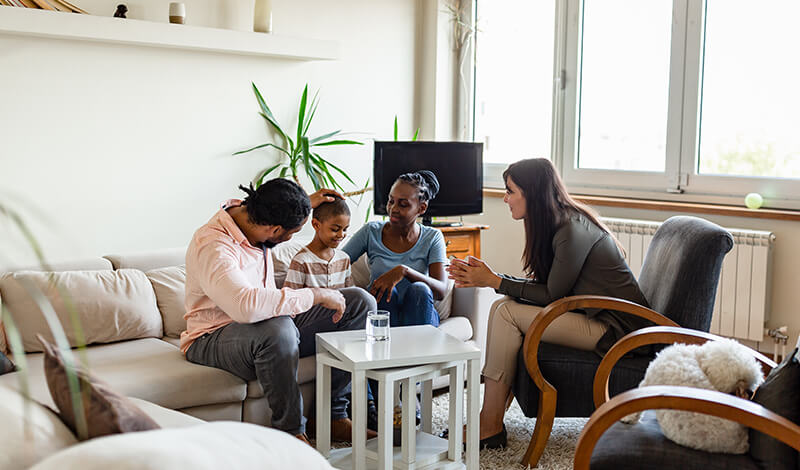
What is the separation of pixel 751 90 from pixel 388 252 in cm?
208

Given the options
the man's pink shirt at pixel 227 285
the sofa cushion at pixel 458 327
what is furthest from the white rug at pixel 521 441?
the man's pink shirt at pixel 227 285

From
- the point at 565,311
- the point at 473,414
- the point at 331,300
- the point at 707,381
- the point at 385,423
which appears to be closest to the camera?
the point at 707,381

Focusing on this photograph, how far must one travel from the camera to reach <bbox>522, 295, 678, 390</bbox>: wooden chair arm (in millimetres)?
2629

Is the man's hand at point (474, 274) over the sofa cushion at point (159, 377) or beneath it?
over

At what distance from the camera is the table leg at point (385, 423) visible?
236cm

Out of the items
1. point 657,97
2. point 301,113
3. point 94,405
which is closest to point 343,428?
point 94,405

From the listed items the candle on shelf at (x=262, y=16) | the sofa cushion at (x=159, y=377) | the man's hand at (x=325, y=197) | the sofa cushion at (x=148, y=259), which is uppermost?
the candle on shelf at (x=262, y=16)

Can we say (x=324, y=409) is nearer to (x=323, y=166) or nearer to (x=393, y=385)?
(x=393, y=385)

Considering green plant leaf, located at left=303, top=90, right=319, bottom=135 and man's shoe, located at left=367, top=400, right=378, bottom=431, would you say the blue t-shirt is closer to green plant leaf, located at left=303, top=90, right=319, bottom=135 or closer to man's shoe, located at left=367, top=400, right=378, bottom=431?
man's shoe, located at left=367, top=400, right=378, bottom=431

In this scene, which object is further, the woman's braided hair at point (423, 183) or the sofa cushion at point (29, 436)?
the woman's braided hair at point (423, 183)

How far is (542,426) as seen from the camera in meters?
2.73

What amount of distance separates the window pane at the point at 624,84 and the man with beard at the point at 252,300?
240 cm

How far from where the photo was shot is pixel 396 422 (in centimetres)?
270

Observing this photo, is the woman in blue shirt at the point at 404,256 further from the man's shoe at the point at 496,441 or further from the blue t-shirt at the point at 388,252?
the man's shoe at the point at 496,441
